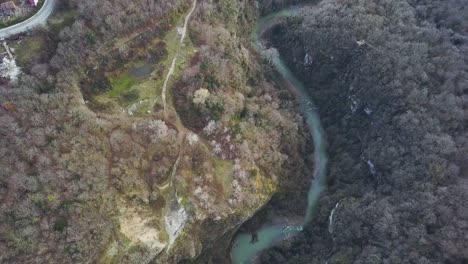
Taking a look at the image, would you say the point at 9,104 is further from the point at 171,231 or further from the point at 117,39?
the point at 171,231

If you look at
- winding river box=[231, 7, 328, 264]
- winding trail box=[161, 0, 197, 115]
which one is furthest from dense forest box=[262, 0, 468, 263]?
winding trail box=[161, 0, 197, 115]

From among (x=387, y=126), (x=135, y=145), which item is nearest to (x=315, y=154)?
(x=387, y=126)

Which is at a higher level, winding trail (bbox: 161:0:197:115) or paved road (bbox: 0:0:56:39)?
paved road (bbox: 0:0:56:39)

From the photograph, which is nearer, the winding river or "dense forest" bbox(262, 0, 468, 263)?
"dense forest" bbox(262, 0, 468, 263)

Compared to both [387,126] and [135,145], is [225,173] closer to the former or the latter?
[135,145]

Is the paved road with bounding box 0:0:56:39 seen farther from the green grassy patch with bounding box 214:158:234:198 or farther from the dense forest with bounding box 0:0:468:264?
the green grassy patch with bounding box 214:158:234:198

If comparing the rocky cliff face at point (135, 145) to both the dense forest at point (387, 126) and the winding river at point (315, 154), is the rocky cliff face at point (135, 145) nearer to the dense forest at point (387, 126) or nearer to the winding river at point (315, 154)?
the winding river at point (315, 154)

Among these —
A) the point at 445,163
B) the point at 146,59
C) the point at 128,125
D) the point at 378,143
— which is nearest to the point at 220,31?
the point at 146,59
